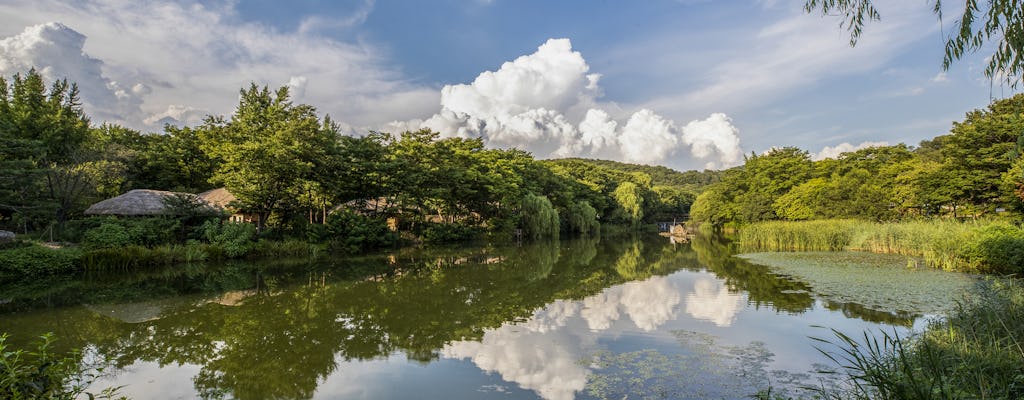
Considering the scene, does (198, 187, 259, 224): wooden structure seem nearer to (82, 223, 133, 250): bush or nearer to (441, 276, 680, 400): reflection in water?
(82, 223, 133, 250): bush

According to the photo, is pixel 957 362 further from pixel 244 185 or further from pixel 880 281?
pixel 244 185

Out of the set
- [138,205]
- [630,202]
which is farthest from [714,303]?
[630,202]

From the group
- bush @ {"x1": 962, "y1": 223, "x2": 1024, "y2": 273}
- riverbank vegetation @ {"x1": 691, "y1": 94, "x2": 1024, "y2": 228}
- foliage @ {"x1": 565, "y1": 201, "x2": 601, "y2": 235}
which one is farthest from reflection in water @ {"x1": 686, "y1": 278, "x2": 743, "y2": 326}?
foliage @ {"x1": 565, "y1": 201, "x2": 601, "y2": 235}

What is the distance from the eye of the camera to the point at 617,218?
5003cm

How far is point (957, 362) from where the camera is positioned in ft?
12.8

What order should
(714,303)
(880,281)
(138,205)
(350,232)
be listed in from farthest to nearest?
1. (350,232)
2. (138,205)
3. (880,281)
4. (714,303)

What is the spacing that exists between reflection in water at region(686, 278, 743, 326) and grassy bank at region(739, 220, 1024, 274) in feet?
19.9

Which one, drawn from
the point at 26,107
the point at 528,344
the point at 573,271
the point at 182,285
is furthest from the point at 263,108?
the point at 528,344

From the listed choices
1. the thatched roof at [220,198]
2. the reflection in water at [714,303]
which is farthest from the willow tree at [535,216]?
the reflection in water at [714,303]

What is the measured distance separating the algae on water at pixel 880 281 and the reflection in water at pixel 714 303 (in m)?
1.87

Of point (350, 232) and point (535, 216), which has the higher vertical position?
point (535, 216)

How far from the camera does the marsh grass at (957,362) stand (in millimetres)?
2818

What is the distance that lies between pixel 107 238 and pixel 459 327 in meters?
13.7

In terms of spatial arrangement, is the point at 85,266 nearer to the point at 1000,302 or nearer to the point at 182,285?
the point at 182,285
